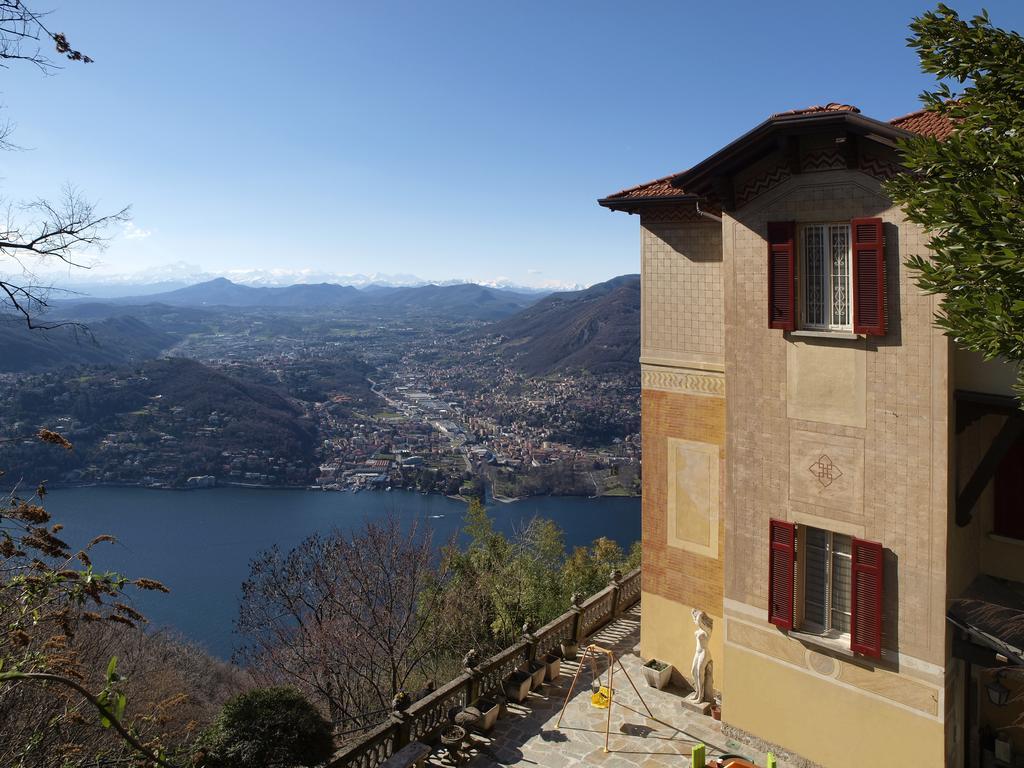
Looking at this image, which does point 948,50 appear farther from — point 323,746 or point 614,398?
point 614,398

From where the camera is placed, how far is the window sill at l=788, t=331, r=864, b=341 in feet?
28.1

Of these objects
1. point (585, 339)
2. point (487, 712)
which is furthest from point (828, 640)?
point (585, 339)

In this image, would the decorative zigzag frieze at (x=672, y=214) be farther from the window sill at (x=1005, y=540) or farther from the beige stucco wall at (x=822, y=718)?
the beige stucco wall at (x=822, y=718)

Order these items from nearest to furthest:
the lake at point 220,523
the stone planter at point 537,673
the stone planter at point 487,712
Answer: the stone planter at point 487,712, the stone planter at point 537,673, the lake at point 220,523

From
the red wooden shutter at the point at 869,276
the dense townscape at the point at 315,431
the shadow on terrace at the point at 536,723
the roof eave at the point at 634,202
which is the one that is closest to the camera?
the red wooden shutter at the point at 869,276

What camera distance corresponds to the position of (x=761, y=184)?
9383 millimetres

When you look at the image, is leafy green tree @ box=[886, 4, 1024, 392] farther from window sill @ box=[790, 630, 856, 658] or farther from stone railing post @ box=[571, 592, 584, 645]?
stone railing post @ box=[571, 592, 584, 645]

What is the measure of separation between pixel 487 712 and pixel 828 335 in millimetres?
7889

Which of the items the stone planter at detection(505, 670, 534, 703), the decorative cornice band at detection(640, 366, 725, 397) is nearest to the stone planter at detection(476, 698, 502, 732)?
the stone planter at detection(505, 670, 534, 703)

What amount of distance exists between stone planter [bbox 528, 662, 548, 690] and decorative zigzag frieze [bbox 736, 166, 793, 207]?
28.9 ft

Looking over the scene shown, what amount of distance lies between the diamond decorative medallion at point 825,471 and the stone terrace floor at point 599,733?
13.8 ft

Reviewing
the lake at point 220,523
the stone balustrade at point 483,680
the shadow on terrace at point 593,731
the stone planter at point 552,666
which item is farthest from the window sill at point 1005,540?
the lake at point 220,523

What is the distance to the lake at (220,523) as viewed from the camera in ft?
164

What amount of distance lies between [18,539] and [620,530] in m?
55.1
